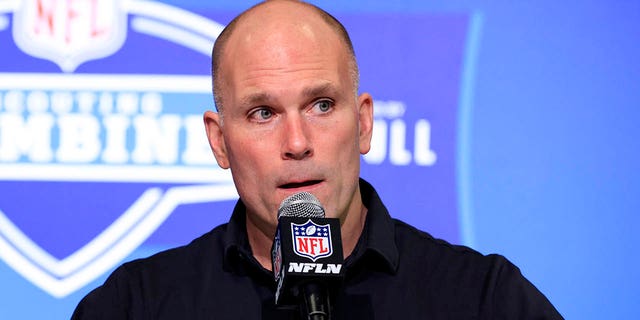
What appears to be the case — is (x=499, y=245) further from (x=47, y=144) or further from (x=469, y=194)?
(x=47, y=144)

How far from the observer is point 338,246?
1574 millimetres

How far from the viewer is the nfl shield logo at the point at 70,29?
311 centimetres

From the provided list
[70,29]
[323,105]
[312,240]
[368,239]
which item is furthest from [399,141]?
[312,240]

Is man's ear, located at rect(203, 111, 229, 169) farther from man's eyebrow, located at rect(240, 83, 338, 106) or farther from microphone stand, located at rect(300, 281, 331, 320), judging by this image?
microphone stand, located at rect(300, 281, 331, 320)

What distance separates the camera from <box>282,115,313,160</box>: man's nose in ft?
6.97

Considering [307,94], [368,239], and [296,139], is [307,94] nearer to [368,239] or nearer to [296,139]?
[296,139]

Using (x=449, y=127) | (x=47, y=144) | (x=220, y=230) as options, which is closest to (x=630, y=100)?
(x=449, y=127)

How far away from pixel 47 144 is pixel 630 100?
1764 millimetres

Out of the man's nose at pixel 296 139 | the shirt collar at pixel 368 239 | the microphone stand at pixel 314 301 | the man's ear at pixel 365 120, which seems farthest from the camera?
the man's ear at pixel 365 120

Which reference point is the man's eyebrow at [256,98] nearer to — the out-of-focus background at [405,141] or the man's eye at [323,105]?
the man's eye at [323,105]

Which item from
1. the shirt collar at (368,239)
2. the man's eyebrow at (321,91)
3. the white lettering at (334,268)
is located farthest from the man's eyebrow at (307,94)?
the white lettering at (334,268)

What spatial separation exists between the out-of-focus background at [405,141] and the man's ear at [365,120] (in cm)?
54

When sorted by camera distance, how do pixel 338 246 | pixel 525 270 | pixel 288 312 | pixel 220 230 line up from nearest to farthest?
pixel 338 246
pixel 288 312
pixel 220 230
pixel 525 270

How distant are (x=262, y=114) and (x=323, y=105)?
137 mm
